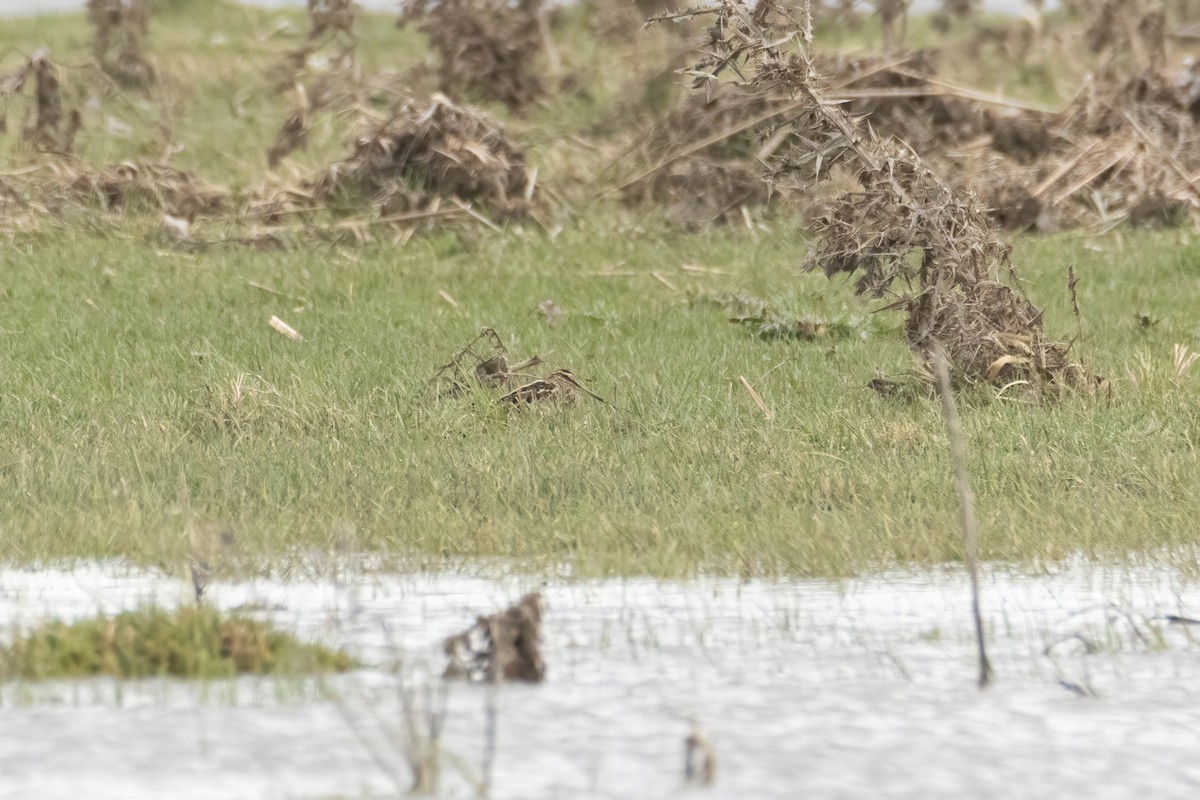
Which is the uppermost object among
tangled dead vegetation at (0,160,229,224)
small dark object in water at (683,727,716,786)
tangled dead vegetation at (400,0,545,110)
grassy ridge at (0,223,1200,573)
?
tangled dead vegetation at (400,0,545,110)

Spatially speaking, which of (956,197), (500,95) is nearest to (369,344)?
(956,197)

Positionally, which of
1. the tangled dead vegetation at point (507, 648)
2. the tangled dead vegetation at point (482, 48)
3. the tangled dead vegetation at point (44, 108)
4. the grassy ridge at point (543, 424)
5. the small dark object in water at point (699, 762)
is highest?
the tangled dead vegetation at point (482, 48)

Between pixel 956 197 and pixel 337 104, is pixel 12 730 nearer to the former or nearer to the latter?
pixel 956 197

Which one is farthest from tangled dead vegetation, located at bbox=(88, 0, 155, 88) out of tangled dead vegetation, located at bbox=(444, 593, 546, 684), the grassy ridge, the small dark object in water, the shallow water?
the small dark object in water

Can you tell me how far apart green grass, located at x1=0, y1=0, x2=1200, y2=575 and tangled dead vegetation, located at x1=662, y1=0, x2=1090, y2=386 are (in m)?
0.51

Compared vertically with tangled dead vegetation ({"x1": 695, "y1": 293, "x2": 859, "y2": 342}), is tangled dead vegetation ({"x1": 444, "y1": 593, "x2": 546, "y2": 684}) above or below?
below

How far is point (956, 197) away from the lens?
26.6 feet

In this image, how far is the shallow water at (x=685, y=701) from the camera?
12.5ft

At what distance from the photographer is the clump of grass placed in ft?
14.8

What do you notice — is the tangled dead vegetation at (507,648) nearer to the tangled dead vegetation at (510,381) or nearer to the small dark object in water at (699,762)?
the small dark object in water at (699,762)

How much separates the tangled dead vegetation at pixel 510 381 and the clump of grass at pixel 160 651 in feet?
12.1

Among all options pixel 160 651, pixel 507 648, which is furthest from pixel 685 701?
pixel 160 651

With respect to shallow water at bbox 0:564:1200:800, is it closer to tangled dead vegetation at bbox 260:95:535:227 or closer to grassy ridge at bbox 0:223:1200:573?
grassy ridge at bbox 0:223:1200:573

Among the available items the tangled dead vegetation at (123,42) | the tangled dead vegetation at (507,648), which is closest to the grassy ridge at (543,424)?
the tangled dead vegetation at (507,648)
